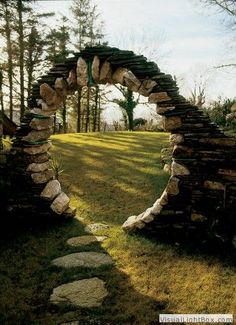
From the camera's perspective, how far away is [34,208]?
23.8ft

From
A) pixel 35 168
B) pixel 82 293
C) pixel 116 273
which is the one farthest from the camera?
pixel 35 168

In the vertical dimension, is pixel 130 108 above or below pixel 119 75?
above

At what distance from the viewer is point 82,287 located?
478 centimetres

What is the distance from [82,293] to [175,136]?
2.91m

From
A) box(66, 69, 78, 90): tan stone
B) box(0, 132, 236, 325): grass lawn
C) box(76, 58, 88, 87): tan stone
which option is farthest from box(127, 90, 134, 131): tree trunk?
box(76, 58, 88, 87): tan stone

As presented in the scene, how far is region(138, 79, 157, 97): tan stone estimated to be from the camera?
6062 mm

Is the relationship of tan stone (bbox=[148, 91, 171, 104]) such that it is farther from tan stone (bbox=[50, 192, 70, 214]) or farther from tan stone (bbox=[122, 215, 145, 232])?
tan stone (bbox=[50, 192, 70, 214])

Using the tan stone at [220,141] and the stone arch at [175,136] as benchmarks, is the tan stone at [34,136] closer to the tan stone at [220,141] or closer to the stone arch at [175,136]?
the stone arch at [175,136]

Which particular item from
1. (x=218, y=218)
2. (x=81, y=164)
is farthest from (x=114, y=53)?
Answer: (x=81, y=164)

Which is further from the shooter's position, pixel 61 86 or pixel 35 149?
pixel 35 149

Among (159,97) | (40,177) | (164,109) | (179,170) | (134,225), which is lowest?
(134,225)

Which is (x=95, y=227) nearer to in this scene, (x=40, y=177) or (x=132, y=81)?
(x=40, y=177)

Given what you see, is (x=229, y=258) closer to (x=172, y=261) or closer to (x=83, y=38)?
(x=172, y=261)

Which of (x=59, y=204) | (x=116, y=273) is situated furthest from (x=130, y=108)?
(x=116, y=273)
